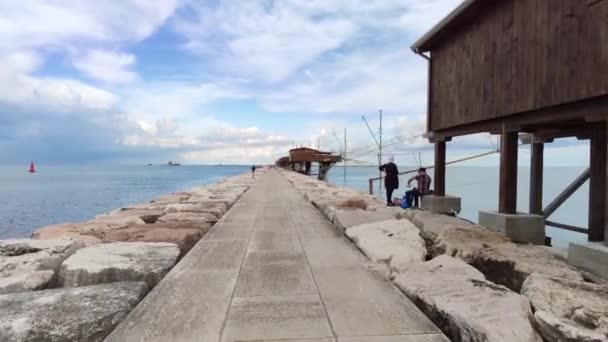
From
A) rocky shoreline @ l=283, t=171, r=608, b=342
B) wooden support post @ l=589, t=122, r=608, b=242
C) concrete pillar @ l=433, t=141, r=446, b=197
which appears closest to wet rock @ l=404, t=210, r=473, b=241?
rocky shoreline @ l=283, t=171, r=608, b=342

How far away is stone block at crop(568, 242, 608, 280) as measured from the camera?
4.75 m

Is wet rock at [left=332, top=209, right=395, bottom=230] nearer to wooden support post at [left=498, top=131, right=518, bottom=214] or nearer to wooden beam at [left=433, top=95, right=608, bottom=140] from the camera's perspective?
wooden support post at [left=498, top=131, right=518, bottom=214]

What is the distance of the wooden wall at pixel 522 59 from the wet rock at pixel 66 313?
223 inches

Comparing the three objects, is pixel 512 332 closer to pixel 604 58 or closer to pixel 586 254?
pixel 586 254

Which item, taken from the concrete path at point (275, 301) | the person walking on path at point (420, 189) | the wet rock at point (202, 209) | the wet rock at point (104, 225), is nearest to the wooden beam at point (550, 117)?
the concrete path at point (275, 301)

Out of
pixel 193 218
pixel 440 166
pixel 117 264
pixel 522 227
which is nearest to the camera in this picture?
pixel 117 264

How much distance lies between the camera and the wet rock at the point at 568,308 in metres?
3.13

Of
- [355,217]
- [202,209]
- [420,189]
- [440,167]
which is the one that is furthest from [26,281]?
[420,189]

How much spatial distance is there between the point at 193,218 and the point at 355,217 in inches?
127

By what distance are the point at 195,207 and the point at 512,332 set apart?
848 cm

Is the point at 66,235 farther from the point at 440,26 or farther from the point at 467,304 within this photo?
the point at 440,26

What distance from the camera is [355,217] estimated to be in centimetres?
871

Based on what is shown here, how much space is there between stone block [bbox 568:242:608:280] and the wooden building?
1.03 ft

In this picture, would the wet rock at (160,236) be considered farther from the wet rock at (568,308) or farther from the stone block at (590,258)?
the stone block at (590,258)
